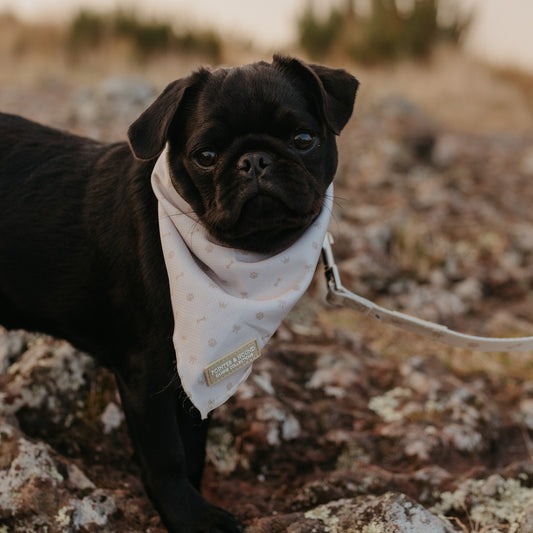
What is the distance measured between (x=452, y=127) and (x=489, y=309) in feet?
18.1

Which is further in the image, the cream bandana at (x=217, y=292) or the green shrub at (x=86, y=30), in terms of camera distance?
the green shrub at (x=86, y=30)

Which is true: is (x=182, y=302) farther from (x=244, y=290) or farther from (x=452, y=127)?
(x=452, y=127)

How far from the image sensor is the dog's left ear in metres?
2.19

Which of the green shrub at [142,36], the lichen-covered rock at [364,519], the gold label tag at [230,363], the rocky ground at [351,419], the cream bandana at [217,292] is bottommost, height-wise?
the green shrub at [142,36]

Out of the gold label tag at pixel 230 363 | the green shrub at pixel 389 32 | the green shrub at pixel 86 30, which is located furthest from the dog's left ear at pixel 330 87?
the green shrub at pixel 389 32

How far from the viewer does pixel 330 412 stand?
123 inches

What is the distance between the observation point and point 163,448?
2232 millimetres

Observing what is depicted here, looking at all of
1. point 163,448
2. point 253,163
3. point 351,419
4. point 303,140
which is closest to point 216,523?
point 163,448

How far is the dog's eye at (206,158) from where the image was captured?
217cm

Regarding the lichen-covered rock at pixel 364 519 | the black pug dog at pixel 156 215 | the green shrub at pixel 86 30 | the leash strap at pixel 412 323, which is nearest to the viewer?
the lichen-covered rock at pixel 364 519

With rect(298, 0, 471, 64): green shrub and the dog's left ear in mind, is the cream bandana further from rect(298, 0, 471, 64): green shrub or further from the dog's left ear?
rect(298, 0, 471, 64): green shrub

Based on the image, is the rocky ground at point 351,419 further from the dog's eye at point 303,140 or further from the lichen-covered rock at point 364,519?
the dog's eye at point 303,140

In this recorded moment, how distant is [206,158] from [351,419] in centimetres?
167

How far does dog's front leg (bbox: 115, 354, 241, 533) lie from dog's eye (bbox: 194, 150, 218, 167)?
0.74m
